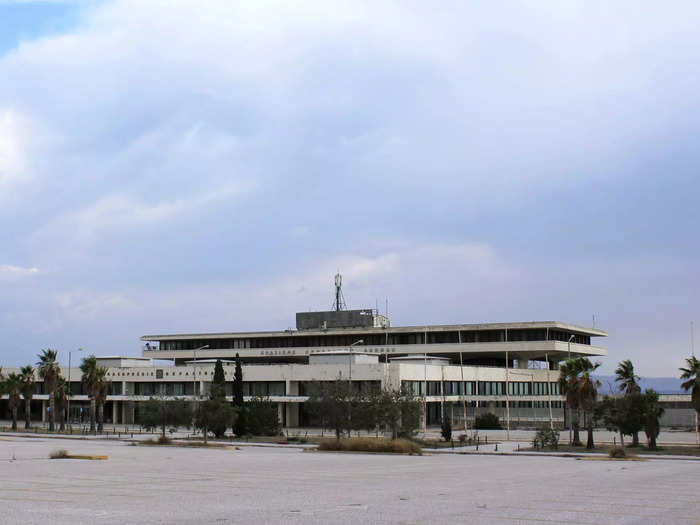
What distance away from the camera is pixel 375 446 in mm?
58000

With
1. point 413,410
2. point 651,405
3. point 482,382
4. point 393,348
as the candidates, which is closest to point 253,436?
point 413,410

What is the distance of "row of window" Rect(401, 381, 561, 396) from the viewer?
102075mm

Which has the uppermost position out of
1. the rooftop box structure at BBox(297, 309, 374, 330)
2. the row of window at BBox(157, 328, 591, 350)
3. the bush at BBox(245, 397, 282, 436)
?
the rooftop box structure at BBox(297, 309, 374, 330)

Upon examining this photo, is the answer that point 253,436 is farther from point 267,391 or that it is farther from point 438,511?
point 438,511

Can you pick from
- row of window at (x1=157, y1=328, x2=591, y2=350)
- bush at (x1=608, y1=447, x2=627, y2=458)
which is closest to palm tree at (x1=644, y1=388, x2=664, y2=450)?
bush at (x1=608, y1=447, x2=627, y2=458)

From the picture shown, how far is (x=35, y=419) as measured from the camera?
125875 mm

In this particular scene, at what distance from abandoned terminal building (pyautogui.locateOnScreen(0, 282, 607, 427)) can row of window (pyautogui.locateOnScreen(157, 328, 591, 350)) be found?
16 centimetres

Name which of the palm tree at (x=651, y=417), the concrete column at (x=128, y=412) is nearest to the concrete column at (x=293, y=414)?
the concrete column at (x=128, y=412)

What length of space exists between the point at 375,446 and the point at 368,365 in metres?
41.8

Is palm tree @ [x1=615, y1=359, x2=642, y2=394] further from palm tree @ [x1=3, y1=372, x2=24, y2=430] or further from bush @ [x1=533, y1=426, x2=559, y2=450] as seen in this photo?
palm tree @ [x1=3, y1=372, x2=24, y2=430]

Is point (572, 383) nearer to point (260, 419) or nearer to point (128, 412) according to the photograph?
point (260, 419)

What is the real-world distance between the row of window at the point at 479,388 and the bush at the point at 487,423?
498 cm

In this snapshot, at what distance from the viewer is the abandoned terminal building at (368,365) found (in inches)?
4065

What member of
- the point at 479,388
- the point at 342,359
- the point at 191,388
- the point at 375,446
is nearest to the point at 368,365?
the point at 342,359
